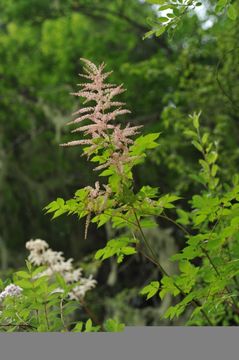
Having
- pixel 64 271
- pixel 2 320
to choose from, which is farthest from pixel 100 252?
pixel 64 271

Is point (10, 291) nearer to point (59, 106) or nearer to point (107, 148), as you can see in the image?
point (107, 148)

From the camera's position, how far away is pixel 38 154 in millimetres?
12742

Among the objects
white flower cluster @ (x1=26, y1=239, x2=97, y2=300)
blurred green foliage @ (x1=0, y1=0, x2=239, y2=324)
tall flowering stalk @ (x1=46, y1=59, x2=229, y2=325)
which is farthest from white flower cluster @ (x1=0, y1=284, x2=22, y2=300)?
blurred green foliage @ (x1=0, y1=0, x2=239, y2=324)

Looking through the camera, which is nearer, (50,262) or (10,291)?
(10,291)

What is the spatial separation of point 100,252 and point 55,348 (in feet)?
2.88

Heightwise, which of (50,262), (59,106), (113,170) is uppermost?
(59,106)

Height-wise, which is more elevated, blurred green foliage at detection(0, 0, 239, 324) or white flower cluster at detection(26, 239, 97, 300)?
blurred green foliage at detection(0, 0, 239, 324)

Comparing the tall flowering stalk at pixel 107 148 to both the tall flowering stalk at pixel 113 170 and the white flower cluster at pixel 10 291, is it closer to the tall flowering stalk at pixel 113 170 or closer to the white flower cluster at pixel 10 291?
the tall flowering stalk at pixel 113 170

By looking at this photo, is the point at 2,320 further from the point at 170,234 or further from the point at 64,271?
the point at 170,234

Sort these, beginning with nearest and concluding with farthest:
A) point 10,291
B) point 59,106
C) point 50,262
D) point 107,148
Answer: point 107,148 → point 10,291 → point 50,262 → point 59,106

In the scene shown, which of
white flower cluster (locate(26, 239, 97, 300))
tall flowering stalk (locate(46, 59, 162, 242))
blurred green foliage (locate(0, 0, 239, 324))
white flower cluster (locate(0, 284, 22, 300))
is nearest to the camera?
tall flowering stalk (locate(46, 59, 162, 242))

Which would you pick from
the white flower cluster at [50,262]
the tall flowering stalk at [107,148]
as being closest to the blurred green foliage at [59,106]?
the white flower cluster at [50,262]

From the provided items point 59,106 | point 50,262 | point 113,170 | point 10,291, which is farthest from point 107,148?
point 59,106

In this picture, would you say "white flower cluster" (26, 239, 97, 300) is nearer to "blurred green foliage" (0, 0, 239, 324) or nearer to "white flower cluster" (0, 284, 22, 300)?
"white flower cluster" (0, 284, 22, 300)
